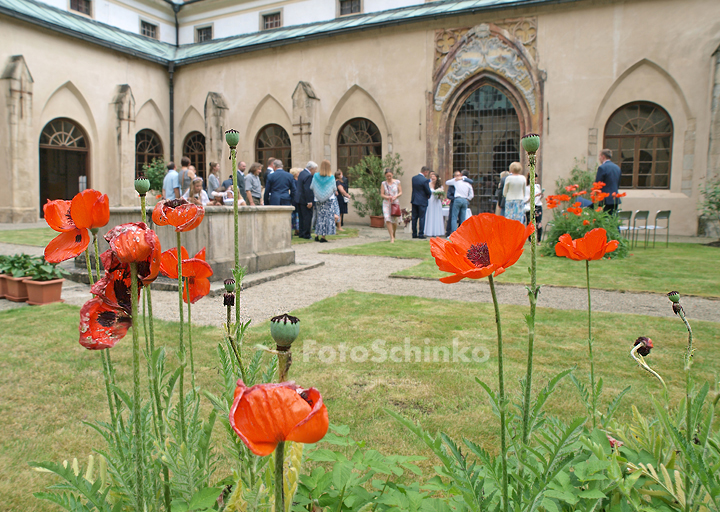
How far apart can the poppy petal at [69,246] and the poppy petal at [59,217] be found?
18 millimetres

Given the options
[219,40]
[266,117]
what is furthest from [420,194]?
[219,40]

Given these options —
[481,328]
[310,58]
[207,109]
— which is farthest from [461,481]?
[207,109]

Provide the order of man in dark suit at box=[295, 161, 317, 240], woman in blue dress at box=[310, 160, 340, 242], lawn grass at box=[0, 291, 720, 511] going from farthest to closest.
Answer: man in dark suit at box=[295, 161, 317, 240] → woman in blue dress at box=[310, 160, 340, 242] → lawn grass at box=[0, 291, 720, 511]

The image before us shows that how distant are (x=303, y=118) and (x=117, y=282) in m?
17.7

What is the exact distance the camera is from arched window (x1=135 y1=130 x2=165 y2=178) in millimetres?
20556

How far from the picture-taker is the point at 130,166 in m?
19.3

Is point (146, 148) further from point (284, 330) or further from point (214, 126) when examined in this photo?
point (284, 330)

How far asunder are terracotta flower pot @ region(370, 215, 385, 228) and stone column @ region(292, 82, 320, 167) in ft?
10.9

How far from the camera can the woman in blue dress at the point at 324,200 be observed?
11562 mm

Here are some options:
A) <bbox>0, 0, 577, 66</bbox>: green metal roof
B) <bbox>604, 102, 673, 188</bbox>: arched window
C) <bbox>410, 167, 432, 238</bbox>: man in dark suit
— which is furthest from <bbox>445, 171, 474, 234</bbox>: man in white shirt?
<bbox>0, 0, 577, 66</bbox>: green metal roof

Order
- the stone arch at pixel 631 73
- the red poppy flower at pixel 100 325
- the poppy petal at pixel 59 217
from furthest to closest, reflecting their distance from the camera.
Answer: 1. the stone arch at pixel 631 73
2. the poppy petal at pixel 59 217
3. the red poppy flower at pixel 100 325

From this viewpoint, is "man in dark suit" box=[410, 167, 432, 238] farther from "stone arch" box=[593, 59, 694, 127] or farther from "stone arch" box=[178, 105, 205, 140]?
"stone arch" box=[178, 105, 205, 140]

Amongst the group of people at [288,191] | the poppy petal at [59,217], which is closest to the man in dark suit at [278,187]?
the group of people at [288,191]

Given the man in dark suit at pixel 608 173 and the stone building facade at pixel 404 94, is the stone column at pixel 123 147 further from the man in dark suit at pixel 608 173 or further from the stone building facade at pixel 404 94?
the man in dark suit at pixel 608 173
